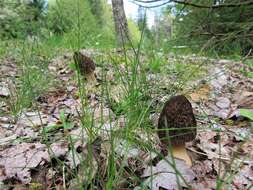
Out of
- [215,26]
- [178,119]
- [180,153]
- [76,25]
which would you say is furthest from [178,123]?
[76,25]

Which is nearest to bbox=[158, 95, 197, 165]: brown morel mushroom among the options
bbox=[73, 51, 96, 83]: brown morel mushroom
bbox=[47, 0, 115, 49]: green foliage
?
bbox=[47, 0, 115, 49]: green foliage

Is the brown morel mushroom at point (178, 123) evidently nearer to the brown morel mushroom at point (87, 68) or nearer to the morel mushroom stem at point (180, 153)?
the morel mushroom stem at point (180, 153)

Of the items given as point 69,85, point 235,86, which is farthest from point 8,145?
point 235,86

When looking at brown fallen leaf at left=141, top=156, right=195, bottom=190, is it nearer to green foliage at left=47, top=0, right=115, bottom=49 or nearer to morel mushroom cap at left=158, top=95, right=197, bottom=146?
morel mushroom cap at left=158, top=95, right=197, bottom=146

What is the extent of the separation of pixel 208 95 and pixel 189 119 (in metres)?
1.23

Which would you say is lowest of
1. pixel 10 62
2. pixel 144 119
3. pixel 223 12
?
pixel 10 62

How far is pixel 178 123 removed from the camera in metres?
1.25

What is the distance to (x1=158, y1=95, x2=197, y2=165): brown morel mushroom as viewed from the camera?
125 cm

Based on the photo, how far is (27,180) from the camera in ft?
4.09

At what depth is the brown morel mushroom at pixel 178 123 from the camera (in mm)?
1250

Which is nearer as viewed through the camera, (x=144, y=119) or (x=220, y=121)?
(x=144, y=119)

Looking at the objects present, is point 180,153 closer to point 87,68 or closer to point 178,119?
point 178,119

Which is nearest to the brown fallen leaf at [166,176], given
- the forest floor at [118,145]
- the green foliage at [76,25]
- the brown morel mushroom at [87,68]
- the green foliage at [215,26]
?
the forest floor at [118,145]

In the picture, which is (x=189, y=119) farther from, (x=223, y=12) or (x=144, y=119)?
(x=223, y=12)
